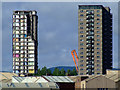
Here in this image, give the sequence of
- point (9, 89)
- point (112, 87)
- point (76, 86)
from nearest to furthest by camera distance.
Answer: point (9, 89), point (112, 87), point (76, 86)

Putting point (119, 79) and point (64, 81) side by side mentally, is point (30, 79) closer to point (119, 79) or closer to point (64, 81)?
point (64, 81)

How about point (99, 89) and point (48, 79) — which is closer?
point (99, 89)

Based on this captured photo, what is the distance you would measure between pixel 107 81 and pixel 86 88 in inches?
245

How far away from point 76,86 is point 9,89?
29.6 m

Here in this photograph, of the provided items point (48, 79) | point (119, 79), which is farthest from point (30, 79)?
point (119, 79)

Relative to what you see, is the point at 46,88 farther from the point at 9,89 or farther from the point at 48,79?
the point at 48,79

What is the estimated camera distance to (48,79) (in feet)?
409

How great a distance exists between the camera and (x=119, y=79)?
108000 millimetres

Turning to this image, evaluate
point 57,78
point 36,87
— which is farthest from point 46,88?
point 57,78

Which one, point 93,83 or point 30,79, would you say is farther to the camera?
point 30,79

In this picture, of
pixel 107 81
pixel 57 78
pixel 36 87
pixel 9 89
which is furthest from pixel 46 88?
pixel 57 78

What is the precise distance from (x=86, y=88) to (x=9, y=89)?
2287cm

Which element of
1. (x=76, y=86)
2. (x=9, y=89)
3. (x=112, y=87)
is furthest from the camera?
(x=76, y=86)

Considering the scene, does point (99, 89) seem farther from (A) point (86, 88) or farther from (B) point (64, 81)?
(B) point (64, 81)
